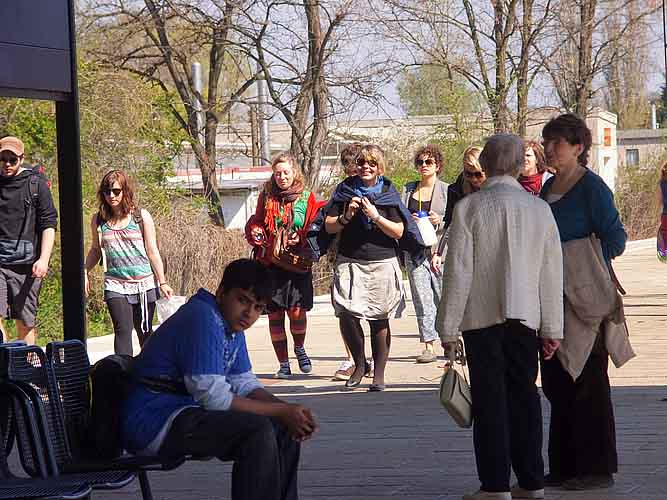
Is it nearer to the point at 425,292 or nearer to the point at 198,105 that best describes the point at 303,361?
the point at 425,292

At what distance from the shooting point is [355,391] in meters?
10.4

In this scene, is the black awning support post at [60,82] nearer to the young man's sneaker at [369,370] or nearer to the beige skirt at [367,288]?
the beige skirt at [367,288]

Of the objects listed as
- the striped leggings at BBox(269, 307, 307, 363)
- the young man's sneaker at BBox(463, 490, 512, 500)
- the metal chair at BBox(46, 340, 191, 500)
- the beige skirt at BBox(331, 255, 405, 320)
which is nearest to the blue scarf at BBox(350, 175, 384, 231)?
the beige skirt at BBox(331, 255, 405, 320)

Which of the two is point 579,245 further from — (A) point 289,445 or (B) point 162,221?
(B) point 162,221

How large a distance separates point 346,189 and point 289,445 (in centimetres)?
511

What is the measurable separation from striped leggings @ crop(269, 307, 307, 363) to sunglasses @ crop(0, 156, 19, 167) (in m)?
2.44

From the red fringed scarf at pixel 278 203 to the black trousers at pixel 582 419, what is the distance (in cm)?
445

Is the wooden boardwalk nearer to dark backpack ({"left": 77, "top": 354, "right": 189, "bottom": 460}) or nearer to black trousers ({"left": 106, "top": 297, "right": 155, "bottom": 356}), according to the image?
black trousers ({"left": 106, "top": 297, "right": 155, "bottom": 356})

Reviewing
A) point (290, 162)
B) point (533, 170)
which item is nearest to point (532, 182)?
point (533, 170)

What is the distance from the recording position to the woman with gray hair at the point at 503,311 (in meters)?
6.17

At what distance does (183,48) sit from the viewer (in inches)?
934

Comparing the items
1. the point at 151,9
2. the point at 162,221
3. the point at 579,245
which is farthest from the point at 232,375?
the point at 151,9

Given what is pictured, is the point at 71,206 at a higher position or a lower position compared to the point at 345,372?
higher

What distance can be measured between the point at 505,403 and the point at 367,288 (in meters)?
4.09
